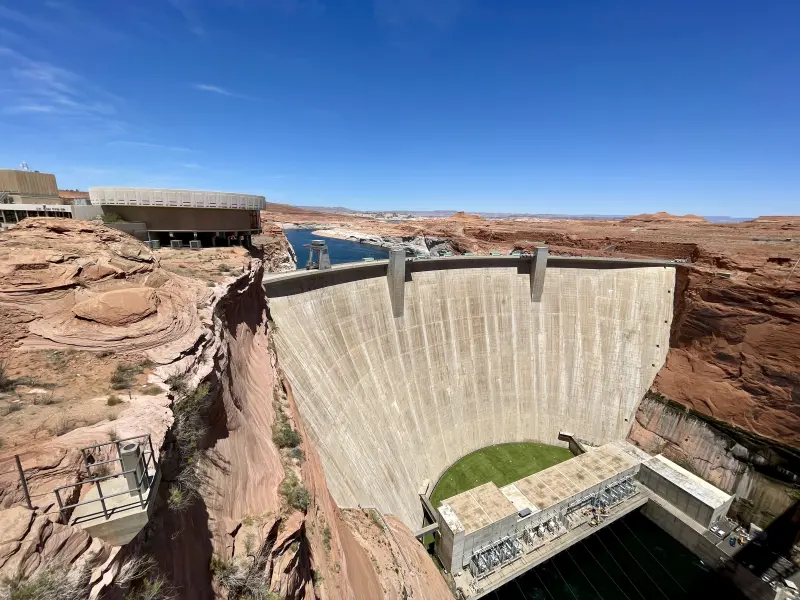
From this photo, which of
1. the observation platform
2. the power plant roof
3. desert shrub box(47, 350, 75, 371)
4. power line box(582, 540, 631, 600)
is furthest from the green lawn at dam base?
the observation platform

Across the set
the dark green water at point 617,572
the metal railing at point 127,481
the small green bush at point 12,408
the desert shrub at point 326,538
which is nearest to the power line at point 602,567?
the dark green water at point 617,572

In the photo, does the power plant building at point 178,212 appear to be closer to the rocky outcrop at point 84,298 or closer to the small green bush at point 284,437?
the rocky outcrop at point 84,298

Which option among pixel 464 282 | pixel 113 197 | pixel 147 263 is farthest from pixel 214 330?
pixel 464 282

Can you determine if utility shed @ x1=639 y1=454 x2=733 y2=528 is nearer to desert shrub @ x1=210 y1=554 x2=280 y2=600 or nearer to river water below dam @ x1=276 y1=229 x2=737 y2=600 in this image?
river water below dam @ x1=276 y1=229 x2=737 y2=600

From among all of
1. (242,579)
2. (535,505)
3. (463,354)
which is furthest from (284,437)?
(463,354)

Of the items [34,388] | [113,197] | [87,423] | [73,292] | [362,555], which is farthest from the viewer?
[113,197]

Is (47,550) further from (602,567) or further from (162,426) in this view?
(602,567)

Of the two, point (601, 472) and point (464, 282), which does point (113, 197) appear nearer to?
point (464, 282)
